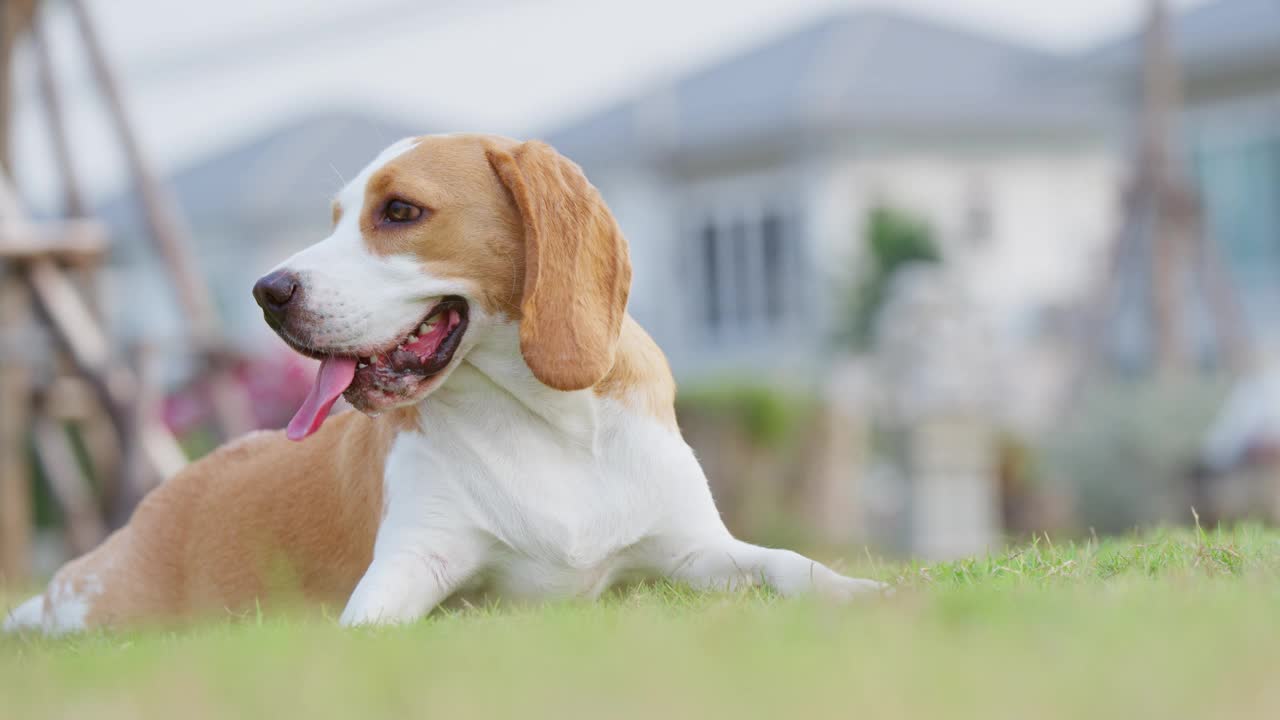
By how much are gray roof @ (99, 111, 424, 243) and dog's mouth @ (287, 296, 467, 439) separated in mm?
32425

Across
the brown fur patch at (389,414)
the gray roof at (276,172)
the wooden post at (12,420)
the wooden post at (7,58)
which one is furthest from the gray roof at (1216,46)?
the gray roof at (276,172)

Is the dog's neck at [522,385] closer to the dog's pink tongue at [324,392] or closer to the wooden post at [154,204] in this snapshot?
the dog's pink tongue at [324,392]

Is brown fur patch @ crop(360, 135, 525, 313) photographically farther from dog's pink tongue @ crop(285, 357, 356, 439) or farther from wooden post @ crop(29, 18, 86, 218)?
wooden post @ crop(29, 18, 86, 218)

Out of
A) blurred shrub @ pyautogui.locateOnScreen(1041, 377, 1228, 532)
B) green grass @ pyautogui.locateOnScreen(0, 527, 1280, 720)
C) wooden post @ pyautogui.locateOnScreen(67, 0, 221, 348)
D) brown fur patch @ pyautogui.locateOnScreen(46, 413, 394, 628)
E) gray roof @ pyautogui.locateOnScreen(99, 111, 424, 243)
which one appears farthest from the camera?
gray roof @ pyautogui.locateOnScreen(99, 111, 424, 243)

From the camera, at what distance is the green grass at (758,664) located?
2262 mm

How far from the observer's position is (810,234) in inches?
1101

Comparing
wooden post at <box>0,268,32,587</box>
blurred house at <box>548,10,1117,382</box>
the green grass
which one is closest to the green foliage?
wooden post at <box>0,268,32,587</box>

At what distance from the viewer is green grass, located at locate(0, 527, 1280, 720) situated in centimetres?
226

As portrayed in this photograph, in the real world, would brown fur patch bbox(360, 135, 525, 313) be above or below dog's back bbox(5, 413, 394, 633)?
above

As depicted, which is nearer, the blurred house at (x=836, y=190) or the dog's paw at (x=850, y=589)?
the dog's paw at (x=850, y=589)

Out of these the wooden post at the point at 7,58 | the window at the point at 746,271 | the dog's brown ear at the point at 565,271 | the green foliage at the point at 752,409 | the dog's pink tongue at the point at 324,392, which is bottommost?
the window at the point at 746,271

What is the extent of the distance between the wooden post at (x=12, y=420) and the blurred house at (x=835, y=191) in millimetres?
17901

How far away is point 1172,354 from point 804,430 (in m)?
3.43

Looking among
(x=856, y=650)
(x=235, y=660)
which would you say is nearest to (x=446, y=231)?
(x=235, y=660)
